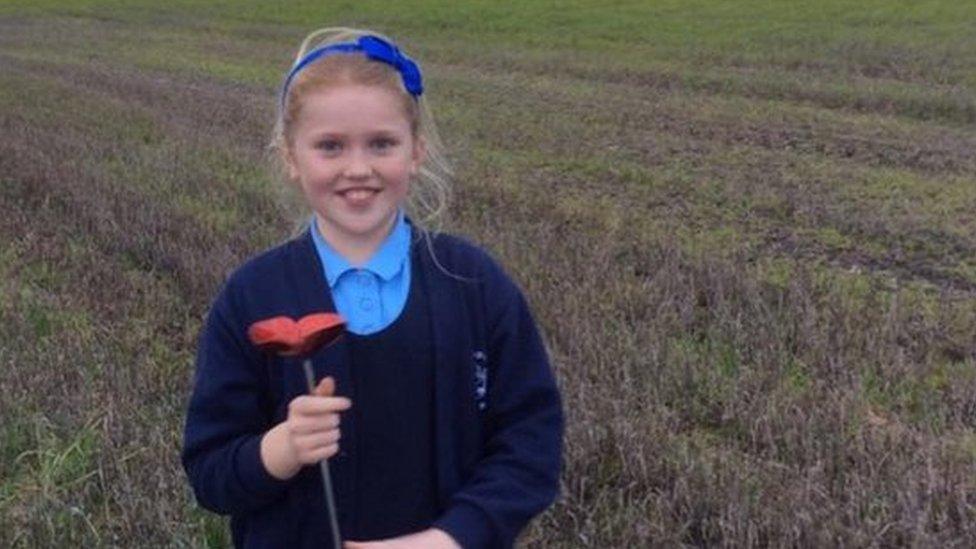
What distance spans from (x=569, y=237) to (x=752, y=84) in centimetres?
1213

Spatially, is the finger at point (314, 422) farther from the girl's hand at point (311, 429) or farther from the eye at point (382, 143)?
the eye at point (382, 143)

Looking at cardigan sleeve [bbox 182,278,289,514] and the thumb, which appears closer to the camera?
the thumb

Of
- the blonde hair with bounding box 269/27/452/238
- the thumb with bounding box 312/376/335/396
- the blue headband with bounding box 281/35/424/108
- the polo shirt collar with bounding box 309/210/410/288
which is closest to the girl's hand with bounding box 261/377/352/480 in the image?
the thumb with bounding box 312/376/335/396

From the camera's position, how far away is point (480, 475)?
2.82 metres

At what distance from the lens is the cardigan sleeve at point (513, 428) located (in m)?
2.79

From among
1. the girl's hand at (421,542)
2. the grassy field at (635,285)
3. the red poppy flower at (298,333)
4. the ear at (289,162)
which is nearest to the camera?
the red poppy flower at (298,333)

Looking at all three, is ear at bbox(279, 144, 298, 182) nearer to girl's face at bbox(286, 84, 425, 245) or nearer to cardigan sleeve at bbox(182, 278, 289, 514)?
girl's face at bbox(286, 84, 425, 245)

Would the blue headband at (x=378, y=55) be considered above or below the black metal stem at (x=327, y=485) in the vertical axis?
above

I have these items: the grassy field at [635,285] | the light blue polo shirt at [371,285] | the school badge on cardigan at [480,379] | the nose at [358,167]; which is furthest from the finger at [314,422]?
the grassy field at [635,285]

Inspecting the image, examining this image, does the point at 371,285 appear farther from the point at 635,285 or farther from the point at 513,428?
the point at 635,285

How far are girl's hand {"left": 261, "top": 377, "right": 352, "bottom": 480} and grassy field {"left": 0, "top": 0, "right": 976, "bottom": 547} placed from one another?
2048 mm

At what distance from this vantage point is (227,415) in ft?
9.23

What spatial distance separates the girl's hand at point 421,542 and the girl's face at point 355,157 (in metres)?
0.51

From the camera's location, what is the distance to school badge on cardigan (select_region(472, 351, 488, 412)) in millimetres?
2818
